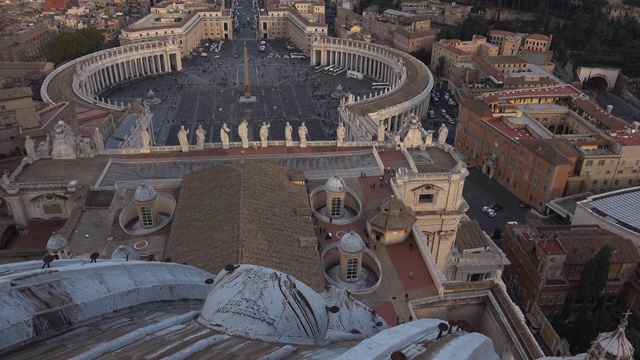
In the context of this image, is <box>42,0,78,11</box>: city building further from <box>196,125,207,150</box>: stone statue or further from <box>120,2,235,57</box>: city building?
<box>196,125,207,150</box>: stone statue

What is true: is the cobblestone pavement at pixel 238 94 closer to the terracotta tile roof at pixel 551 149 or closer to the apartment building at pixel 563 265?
the terracotta tile roof at pixel 551 149

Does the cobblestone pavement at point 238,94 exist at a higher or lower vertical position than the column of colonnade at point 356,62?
lower

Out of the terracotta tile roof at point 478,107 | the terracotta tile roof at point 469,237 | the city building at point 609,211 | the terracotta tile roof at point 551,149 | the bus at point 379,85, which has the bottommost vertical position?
the bus at point 379,85

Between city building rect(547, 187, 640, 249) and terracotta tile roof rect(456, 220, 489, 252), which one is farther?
city building rect(547, 187, 640, 249)

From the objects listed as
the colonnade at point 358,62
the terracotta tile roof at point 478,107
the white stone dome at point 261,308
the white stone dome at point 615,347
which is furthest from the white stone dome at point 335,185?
the colonnade at point 358,62

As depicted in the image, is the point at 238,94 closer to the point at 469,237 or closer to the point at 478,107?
the point at 478,107

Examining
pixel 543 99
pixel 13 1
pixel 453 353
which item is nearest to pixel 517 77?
pixel 543 99

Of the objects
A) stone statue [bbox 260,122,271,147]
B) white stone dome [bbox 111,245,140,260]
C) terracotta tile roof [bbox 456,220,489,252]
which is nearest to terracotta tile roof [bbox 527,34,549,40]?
terracotta tile roof [bbox 456,220,489,252]
